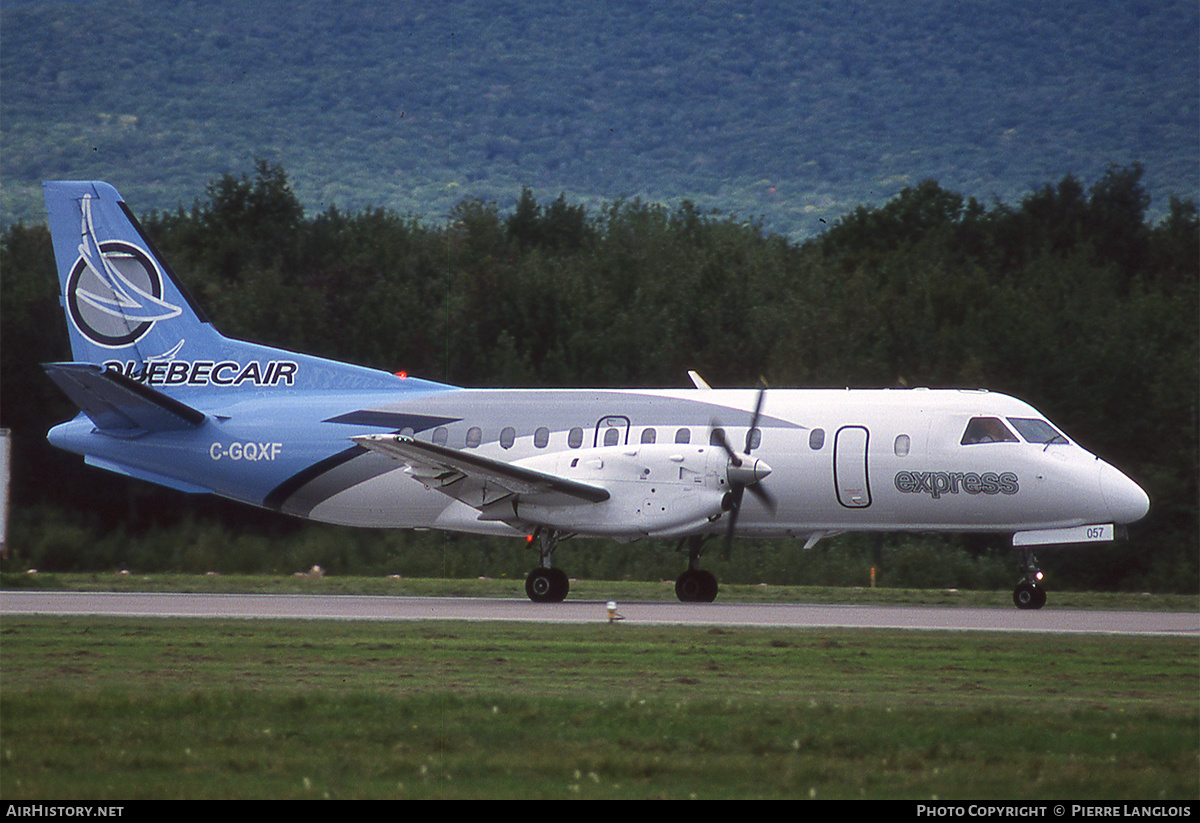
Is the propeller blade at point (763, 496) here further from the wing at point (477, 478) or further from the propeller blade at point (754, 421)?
the wing at point (477, 478)

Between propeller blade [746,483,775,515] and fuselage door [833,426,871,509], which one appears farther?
propeller blade [746,483,775,515]

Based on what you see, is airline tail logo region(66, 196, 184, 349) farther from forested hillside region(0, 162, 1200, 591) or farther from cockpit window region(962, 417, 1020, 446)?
cockpit window region(962, 417, 1020, 446)

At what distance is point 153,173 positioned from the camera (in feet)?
493

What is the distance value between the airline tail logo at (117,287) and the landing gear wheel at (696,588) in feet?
37.3

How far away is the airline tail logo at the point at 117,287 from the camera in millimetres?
28125

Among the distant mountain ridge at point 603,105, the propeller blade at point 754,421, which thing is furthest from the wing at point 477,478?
the distant mountain ridge at point 603,105

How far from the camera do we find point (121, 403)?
26391 millimetres

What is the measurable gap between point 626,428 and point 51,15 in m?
172

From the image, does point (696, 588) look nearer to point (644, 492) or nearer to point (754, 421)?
point (644, 492)

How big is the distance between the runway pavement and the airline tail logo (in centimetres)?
549

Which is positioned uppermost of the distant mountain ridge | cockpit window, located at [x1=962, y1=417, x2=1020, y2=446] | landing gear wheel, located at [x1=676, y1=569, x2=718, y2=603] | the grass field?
the distant mountain ridge

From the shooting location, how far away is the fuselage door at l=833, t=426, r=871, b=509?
23.9m

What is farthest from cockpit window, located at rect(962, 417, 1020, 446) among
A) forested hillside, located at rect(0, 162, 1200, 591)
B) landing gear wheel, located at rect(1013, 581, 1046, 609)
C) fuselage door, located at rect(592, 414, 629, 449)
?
forested hillside, located at rect(0, 162, 1200, 591)
